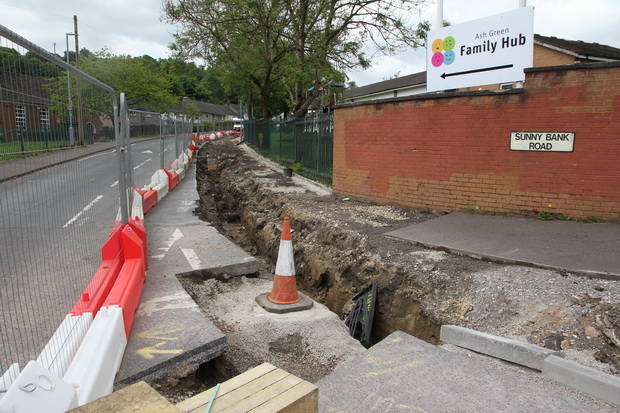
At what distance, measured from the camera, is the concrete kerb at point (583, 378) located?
2688 mm

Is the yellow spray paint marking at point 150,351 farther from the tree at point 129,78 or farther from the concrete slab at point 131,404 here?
the tree at point 129,78

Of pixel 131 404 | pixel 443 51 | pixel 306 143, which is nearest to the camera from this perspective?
pixel 131 404

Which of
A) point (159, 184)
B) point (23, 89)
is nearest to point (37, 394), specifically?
point (23, 89)

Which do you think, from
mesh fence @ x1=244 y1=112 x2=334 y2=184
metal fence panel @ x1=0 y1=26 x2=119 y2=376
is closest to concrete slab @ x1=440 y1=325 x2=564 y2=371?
metal fence panel @ x1=0 y1=26 x2=119 y2=376

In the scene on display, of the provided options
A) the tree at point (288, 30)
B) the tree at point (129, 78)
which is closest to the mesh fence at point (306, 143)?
the tree at point (288, 30)

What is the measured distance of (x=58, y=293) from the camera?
3.17m

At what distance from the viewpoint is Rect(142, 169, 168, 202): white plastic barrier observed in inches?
383

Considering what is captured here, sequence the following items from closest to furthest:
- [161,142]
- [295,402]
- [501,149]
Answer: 1. [295,402]
2. [501,149]
3. [161,142]

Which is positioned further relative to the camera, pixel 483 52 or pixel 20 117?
pixel 483 52

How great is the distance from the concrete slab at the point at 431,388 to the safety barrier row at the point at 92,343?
1.45m

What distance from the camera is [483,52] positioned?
23.4 feet

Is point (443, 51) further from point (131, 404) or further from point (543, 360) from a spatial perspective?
point (131, 404)

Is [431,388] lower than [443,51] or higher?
lower

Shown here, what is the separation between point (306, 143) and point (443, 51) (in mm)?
6652
